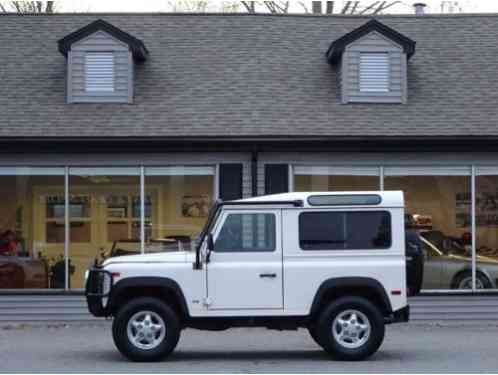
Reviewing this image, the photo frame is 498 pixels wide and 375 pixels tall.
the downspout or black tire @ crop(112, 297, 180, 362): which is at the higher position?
the downspout

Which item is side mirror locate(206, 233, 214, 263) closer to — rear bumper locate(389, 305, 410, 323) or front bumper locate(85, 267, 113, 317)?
front bumper locate(85, 267, 113, 317)

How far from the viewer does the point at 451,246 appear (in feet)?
56.2

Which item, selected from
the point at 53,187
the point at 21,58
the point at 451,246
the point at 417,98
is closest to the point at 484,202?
the point at 451,246

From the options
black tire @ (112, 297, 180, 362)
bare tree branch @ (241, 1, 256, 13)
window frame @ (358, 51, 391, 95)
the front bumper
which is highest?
bare tree branch @ (241, 1, 256, 13)

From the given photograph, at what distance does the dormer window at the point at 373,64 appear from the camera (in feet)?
58.8

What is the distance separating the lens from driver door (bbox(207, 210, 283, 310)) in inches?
487

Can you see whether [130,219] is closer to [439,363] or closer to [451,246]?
[451,246]

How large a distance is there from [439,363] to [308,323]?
5.53 feet

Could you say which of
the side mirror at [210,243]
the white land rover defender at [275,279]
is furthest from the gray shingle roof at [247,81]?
the side mirror at [210,243]

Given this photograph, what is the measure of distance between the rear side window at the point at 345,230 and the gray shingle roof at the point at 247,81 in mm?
4328

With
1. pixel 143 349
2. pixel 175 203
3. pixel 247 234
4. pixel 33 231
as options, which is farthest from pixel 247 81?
pixel 143 349

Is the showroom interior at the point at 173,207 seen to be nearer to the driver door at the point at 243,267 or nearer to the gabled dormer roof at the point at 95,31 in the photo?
the gabled dormer roof at the point at 95,31

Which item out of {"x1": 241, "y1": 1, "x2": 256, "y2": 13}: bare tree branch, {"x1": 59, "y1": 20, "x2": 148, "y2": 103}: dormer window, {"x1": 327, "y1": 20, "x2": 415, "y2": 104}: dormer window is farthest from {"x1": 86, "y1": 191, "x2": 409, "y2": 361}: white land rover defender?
{"x1": 241, "y1": 1, "x2": 256, "y2": 13}: bare tree branch

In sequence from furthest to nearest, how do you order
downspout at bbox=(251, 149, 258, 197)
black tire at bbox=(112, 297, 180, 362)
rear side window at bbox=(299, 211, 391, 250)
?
downspout at bbox=(251, 149, 258, 197)
rear side window at bbox=(299, 211, 391, 250)
black tire at bbox=(112, 297, 180, 362)
